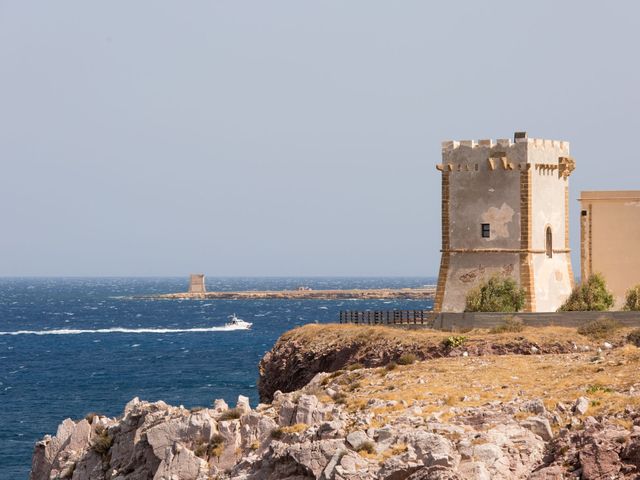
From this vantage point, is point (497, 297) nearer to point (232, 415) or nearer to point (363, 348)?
point (363, 348)

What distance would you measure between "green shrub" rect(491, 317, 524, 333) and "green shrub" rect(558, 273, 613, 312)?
3442mm

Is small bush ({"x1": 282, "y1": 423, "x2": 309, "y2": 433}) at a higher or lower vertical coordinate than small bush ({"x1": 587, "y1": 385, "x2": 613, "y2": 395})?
lower

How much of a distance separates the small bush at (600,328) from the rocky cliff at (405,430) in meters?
2.79

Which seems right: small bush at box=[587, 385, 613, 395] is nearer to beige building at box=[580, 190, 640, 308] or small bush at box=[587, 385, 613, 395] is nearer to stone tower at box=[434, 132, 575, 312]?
stone tower at box=[434, 132, 575, 312]

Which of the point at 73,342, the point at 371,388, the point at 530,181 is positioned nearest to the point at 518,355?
the point at 371,388

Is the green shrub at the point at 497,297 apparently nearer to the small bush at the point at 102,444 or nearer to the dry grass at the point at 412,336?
the dry grass at the point at 412,336

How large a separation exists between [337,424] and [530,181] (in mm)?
21962

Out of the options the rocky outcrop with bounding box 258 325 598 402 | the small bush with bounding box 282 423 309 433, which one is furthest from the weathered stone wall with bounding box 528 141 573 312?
the small bush with bounding box 282 423 309 433

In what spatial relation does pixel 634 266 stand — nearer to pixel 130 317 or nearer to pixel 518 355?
pixel 518 355

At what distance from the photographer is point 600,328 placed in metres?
39.8

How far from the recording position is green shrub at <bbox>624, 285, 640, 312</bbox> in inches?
1757

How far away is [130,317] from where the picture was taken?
171750 mm

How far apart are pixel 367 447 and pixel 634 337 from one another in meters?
17.6

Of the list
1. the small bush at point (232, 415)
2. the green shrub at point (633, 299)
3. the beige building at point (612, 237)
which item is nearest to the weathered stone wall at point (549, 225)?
the green shrub at point (633, 299)
